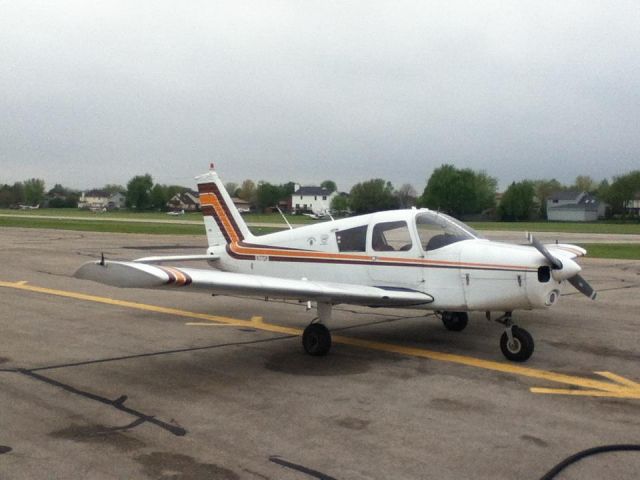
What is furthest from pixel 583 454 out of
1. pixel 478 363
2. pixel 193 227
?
pixel 193 227

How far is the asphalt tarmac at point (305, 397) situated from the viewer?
5055 mm

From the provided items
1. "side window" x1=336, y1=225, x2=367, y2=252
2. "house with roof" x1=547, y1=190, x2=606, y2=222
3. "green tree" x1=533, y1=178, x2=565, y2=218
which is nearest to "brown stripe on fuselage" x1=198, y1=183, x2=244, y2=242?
"side window" x1=336, y1=225, x2=367, y2=252

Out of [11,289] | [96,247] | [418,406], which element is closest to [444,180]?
[96,247]

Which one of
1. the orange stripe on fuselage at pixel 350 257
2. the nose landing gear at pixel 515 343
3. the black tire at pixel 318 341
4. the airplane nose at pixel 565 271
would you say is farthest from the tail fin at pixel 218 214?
the airplane nose at pixel 565 271

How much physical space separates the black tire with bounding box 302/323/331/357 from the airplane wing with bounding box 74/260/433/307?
1.49 feet

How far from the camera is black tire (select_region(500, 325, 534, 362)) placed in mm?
8281

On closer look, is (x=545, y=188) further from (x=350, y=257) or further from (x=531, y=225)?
(x=350, y=257)

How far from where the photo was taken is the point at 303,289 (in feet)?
26.5

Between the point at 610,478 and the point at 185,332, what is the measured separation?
734cm

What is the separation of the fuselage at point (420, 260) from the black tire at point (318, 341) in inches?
45.2

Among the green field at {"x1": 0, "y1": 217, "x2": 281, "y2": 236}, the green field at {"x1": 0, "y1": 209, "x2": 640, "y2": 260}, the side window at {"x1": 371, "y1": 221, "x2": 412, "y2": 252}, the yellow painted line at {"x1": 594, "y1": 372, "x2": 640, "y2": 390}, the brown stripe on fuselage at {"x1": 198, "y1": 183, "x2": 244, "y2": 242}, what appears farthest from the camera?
the green field at {"x1": 0, "y1": 217, "x2": 281, "y2": 236}

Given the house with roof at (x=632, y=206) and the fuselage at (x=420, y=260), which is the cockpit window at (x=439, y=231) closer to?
the fuselage at (x=420, y=260)

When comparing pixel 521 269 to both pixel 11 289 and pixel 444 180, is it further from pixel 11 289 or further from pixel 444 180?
pixel 444 180

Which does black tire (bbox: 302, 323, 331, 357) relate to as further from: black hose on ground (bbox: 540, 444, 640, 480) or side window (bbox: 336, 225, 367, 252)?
black hose on ground (bbox: 540, 444, 640, 480)
